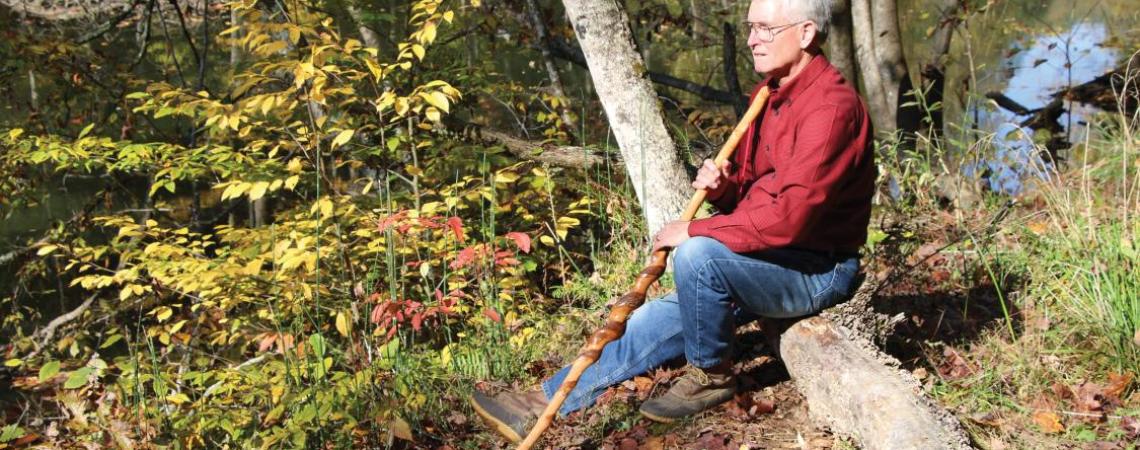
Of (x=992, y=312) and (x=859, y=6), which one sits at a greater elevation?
(x=859, y=6)

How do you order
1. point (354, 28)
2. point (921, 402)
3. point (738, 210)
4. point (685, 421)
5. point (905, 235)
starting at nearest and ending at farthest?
point (921, 402)
point (738, 210)
point (685, 421)
point (905, 235)
point (354, 28)

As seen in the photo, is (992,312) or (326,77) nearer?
(992,312)

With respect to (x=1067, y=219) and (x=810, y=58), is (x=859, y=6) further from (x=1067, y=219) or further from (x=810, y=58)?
(x=810, y=58)

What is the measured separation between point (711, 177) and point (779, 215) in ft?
1.28

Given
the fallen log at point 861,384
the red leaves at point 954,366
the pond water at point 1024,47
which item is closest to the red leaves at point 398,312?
the fallen log at point 861,384

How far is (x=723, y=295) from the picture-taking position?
274 centimetres

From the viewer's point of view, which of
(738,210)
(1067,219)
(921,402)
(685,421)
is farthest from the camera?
(1067,219)

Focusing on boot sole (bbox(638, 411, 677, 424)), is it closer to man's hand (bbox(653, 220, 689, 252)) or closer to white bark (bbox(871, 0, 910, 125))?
man's hand (bbox(653, 220, 689, 252))

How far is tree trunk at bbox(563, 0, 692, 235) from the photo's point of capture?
3.79m

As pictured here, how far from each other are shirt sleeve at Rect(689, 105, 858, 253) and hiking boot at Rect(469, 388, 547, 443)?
94cm

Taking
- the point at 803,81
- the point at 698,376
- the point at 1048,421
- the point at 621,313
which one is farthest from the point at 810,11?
the point at 1048,421

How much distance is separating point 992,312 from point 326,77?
9.63ft

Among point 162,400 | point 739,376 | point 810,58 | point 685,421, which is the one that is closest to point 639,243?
point 739,376

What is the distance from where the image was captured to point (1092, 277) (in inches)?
130
